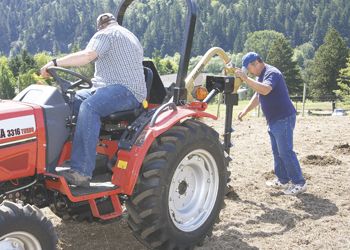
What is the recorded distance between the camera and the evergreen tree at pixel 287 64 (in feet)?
218

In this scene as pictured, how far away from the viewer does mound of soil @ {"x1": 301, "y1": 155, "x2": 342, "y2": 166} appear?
25.0 ft

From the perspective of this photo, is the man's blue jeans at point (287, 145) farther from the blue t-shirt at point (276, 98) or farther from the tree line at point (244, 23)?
the tree line at point (244, 23)

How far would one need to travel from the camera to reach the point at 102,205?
4141 millimetres

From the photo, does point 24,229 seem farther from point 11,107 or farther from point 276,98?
point 276,98

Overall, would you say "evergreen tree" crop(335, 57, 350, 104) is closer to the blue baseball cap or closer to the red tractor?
the blue baseball cap

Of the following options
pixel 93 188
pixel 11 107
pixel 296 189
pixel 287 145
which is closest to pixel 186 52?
pixel 93 188

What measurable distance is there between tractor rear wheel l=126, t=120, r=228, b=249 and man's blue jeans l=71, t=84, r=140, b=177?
436 millimetres

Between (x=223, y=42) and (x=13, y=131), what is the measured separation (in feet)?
563

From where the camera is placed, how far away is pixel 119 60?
423cm

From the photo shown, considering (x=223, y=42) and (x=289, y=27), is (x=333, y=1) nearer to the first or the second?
(x=289, y=27)

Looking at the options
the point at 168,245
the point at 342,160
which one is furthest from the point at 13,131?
the point at 342,160

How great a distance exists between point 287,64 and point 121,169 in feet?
227

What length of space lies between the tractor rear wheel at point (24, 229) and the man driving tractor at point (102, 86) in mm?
593

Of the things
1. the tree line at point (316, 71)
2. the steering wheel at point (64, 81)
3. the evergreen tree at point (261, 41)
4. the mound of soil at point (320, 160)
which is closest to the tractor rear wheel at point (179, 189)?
the steering wheel at point (64, 81)
